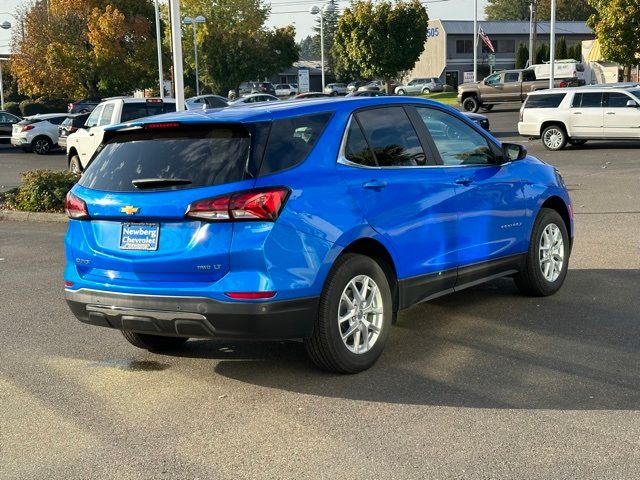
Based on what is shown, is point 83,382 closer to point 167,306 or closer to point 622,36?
point 167,306

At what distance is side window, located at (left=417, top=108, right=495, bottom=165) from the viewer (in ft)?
21.3

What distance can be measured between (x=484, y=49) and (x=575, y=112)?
189 feet

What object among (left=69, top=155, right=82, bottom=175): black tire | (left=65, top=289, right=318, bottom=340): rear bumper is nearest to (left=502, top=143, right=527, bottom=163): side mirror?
(left=65, top=289, right=318, bottom=340): rear bumper

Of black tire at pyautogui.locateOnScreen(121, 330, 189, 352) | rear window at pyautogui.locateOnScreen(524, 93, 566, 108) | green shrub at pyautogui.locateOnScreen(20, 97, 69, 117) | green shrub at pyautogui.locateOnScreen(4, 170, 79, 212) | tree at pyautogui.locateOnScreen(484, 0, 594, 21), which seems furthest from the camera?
tree at pyautogui.locateOnScreen(484, 0, 594, 21)

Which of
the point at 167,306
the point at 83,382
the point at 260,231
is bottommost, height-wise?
the point at 83,382

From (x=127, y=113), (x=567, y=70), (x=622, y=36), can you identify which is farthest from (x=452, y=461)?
(x=567, y=70)

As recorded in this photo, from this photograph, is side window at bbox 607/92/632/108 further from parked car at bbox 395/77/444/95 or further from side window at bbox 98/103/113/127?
parked car at bbox 395/77/444/95

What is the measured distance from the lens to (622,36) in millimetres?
36875

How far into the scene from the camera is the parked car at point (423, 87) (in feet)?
233

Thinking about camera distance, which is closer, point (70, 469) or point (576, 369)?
point (70, 469)

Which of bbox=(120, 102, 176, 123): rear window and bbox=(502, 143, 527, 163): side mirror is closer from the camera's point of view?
bbox=(502, 143, 527, 163): side mirror

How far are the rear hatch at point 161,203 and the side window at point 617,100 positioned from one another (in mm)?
19272

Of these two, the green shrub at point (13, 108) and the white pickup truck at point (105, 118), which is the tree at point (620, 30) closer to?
the white pickup truck at point (105, 118)

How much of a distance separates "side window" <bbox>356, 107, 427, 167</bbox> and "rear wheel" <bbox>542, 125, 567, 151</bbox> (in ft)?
60.1
